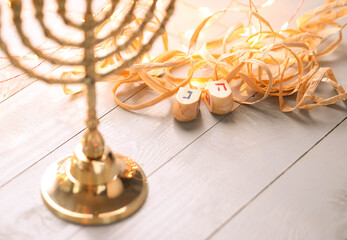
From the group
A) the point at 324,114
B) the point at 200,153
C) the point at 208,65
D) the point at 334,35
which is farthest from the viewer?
the point at 334,35

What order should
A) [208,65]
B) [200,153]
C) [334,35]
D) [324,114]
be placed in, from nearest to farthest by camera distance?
[200,153] → [324,114] → [208,65] → [334,35]

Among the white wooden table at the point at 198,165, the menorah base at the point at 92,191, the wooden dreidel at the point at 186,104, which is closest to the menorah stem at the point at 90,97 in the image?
the menorah base at the point at 92,191

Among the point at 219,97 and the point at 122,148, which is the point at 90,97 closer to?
the point at 122,148

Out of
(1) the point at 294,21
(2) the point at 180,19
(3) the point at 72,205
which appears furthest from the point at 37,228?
(1) the point at 294,21

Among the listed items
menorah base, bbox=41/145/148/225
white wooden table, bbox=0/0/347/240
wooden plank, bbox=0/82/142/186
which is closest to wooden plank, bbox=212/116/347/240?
white wooden table, bbox=0/0/347/240

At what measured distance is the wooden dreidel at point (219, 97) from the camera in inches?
40.5

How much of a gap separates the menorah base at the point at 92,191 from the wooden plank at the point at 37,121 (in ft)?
0.30

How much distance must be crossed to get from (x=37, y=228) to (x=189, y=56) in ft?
1.66

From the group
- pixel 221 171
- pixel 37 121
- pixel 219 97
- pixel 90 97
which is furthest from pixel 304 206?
pixel 37 121

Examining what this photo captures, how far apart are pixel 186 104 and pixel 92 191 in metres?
0.26

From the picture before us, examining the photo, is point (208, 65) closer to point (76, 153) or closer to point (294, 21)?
point (294, 21)

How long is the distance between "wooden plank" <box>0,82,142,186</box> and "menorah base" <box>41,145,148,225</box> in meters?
0.09

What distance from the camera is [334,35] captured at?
1301 millimetres

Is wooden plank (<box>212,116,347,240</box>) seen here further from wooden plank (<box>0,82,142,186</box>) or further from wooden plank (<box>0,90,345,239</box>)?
wooden plank (<box>0,82,142,186</box>)
